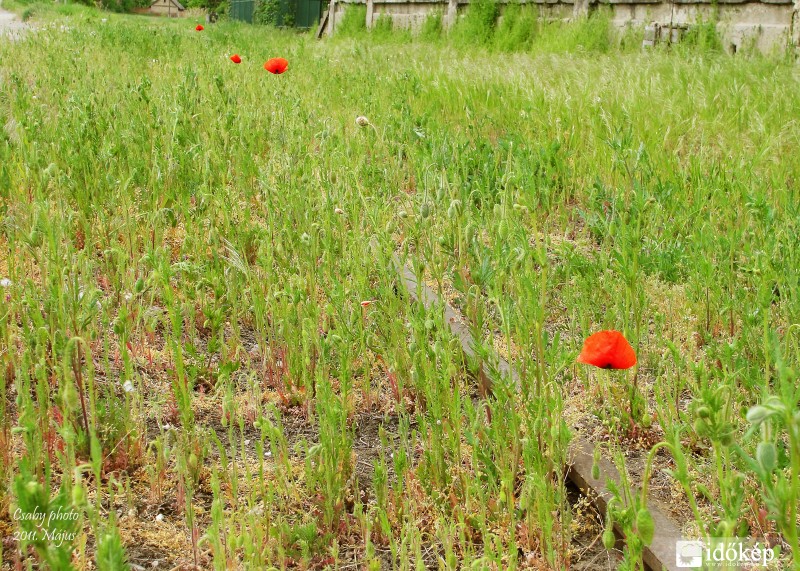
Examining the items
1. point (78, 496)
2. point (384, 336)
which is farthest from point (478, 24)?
point (78, 496)

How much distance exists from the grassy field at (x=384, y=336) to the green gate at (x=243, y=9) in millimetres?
24831

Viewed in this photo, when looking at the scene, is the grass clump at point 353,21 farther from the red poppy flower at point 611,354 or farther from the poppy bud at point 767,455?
the poppy bud at point 767,455

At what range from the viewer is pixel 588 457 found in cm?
245

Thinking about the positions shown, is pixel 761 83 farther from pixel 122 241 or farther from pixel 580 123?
pixel 122 241

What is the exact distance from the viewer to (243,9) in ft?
99.7

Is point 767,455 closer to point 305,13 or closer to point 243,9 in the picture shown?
point 305,13

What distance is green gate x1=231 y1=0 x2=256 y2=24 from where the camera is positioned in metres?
29.6

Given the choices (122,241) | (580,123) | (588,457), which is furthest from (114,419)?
(580,123)

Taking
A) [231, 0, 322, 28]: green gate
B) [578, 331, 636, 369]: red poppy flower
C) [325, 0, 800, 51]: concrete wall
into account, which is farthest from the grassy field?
[231, 0, 322, 28]: green gate

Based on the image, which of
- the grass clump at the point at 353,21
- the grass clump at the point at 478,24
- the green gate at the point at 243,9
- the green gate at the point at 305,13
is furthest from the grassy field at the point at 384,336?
the green gate at the point at 243,9

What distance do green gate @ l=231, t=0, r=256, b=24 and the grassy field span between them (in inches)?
978

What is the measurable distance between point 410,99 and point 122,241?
375 centimetres

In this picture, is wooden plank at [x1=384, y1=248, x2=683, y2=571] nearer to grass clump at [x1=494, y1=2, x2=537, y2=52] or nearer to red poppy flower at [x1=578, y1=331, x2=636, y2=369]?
red poppy flower at [x1=578, y1=331, x2=636, y2=369]

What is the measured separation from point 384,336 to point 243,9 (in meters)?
29.5
